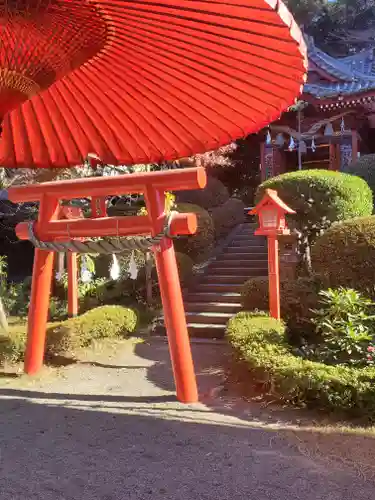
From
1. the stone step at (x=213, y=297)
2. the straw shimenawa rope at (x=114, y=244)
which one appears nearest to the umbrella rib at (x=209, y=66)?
the straw shimenawa rope at (x=114, y=244)

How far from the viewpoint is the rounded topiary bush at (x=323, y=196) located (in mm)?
9258

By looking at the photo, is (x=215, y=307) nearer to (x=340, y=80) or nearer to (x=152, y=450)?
(x=152, y=450)

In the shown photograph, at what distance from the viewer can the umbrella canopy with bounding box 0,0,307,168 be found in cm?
219

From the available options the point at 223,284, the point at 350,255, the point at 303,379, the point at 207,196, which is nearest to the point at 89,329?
the point at 223,284

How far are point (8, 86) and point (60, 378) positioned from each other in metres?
4.26

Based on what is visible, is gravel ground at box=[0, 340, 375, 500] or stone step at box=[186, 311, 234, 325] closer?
gravel ground at box=[0, 340, 375, 500]

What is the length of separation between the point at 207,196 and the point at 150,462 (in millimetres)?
12693

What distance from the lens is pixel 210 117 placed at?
9.64 ft

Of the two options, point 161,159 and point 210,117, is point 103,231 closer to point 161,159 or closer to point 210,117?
point 161,159

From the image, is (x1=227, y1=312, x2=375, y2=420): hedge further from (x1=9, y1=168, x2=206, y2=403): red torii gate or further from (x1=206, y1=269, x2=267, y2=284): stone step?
(x1=206, y1=269, x2=267, y2=284): stone step

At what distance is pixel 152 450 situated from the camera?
3605 mm

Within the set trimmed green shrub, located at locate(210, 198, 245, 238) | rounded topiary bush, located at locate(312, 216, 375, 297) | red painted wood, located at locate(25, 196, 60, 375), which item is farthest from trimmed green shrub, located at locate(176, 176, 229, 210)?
red painted wood, located at locate(25, 196, 60, 375)

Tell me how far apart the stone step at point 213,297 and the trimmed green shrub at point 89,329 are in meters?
1.52

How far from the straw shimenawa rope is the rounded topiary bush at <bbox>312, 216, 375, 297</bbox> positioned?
324 centimetres
